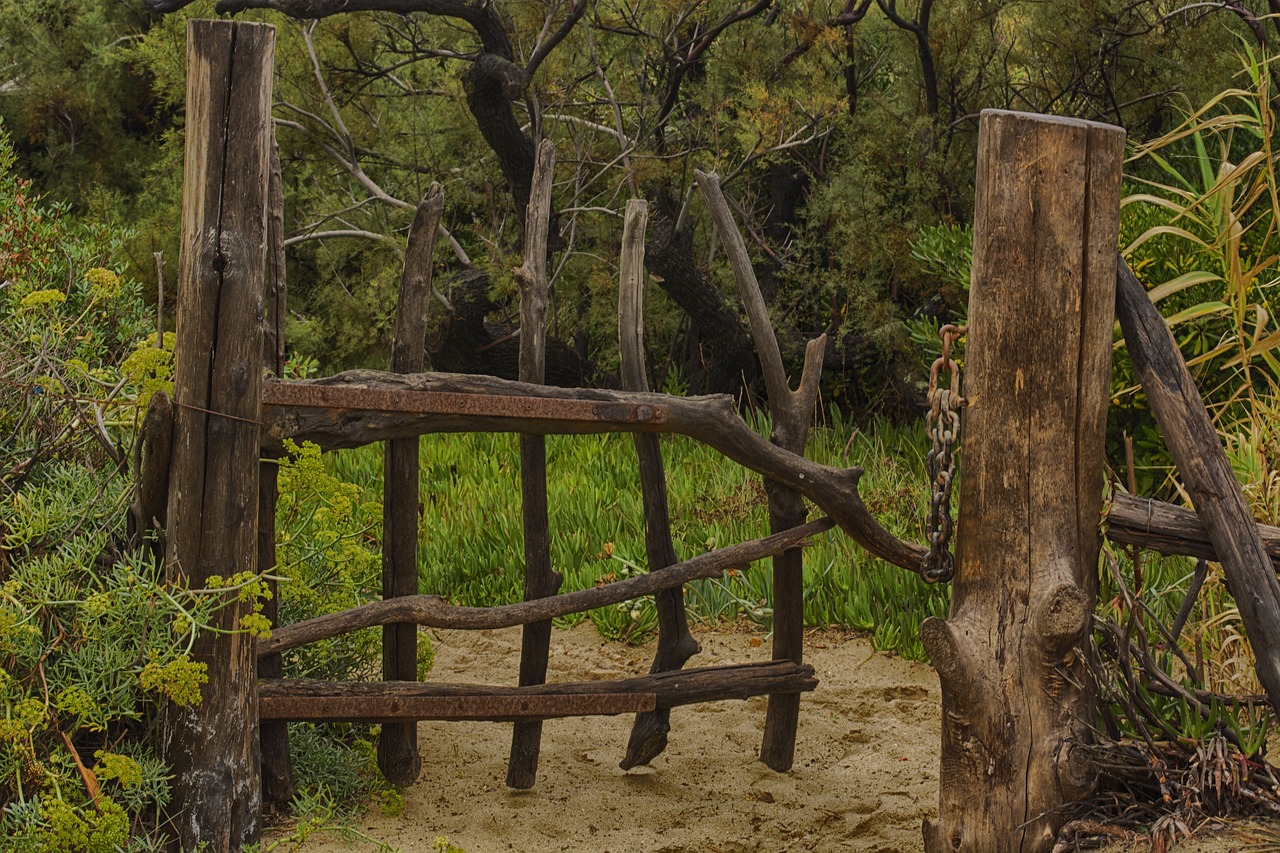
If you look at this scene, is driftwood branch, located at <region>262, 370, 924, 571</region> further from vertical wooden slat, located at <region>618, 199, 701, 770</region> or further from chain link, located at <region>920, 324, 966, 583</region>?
chain link, located at <region>920, 324, 966, 583</region>

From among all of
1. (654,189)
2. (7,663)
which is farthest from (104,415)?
(654,189)

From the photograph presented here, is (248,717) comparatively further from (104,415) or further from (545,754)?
(545,754)

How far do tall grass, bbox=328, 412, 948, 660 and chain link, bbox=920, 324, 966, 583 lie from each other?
86.1 inches

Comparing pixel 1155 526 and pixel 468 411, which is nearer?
pixel 1155 526

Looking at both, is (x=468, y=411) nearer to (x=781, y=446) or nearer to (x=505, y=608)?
(x=505, y=608)

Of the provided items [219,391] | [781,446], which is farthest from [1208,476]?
[219,391]

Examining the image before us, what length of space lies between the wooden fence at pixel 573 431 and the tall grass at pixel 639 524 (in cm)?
159

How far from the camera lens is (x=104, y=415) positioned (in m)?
3.84

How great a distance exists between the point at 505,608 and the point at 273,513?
708 mm

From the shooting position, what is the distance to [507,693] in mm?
3768

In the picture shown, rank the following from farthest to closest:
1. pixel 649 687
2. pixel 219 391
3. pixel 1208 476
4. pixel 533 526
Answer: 1. pixel 533 526
2. pixel 649 687
3. pixel 219 391
4. pixel 1208 476

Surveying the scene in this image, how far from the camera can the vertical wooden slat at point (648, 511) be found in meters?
4.14

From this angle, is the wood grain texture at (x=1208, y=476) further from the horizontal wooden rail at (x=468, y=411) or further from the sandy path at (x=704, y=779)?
the sandy path at (x=704, y=779)

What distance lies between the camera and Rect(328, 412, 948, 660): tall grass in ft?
18.0
